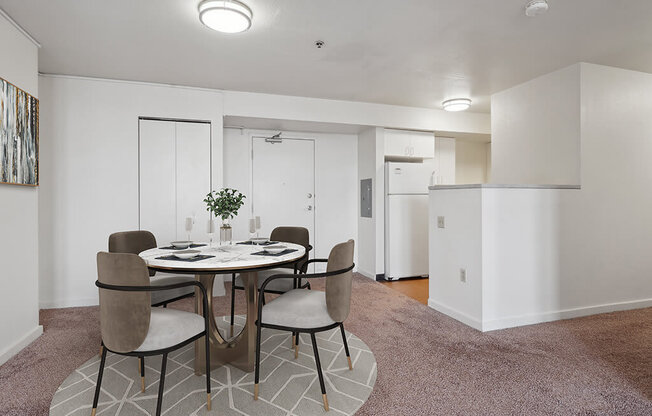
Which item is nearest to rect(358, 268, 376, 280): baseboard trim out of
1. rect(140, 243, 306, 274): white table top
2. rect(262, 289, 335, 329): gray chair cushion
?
rect(140, 243, 306, 274): white table top

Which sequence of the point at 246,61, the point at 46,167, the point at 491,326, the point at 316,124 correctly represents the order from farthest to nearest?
the point at 316,124 → the point at 46,167 → the point at 246,61 → the point at 491,326

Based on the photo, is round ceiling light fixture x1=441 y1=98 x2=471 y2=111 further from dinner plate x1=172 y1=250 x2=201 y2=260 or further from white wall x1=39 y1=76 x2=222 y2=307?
dinner plate x1=172 y1=250 x2=201 y2=260

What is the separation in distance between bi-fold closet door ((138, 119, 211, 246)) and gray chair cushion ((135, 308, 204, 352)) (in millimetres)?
2163

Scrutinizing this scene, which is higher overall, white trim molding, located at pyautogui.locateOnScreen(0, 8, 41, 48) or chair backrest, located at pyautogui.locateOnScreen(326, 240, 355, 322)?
white trim molding, located at pyautogui.locateOnScreen(0, 8, 41, 48)

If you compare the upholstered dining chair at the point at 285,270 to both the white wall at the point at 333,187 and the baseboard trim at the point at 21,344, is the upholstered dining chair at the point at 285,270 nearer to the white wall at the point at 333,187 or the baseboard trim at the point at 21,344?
the baseboard trim at the point at 21,344

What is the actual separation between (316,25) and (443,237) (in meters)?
2.27

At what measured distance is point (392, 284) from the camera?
482cm

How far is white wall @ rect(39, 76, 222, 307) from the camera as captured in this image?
3641 mm

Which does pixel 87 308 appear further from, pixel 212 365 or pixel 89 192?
pixel 212 365

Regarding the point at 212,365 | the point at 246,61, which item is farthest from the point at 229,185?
the point at 212,365

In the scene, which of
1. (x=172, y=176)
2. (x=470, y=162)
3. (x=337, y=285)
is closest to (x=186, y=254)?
(x=337, y=285)

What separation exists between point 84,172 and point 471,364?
408 cm

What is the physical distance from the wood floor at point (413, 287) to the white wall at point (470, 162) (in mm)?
2157

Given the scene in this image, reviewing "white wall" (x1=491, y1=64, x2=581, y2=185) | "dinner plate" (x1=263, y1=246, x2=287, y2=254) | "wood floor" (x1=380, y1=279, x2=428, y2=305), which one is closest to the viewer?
"dinner plate" (x1=263, y1=246, x2=287, y2=254)
